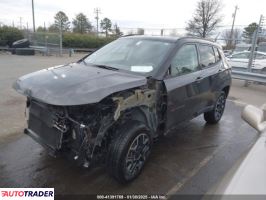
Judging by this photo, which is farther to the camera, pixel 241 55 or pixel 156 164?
pixel 241 55

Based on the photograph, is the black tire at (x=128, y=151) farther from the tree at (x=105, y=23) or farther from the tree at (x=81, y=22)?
the tree at (x=105, y=23)

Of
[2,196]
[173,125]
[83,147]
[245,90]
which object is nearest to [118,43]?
[173,125]

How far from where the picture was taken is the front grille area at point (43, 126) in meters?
3.00

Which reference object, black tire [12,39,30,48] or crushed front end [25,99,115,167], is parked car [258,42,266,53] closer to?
crushed front end [25,99,115,167]

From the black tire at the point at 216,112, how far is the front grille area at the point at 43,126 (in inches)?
140

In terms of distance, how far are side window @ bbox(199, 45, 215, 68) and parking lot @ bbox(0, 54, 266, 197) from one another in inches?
55.5

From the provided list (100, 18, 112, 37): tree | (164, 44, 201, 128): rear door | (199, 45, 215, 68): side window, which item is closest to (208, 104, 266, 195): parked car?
(164, 44, 201, 128): rear door

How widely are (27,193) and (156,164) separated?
5.89 ft

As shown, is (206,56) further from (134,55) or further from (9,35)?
(9,35)

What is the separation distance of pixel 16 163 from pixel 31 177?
19.2 inches

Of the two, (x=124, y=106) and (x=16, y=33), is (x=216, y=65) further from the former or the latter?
(x=16, y=33)

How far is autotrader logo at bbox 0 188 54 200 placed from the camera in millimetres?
2918

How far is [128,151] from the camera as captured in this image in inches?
122

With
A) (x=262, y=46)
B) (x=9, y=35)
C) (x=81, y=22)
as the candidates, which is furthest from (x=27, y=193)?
(x=81, y=22)
